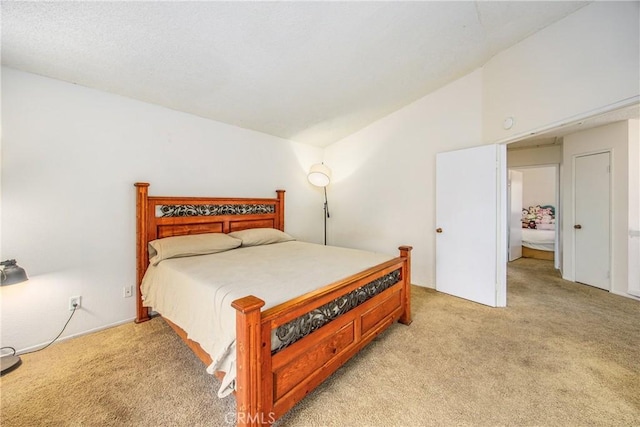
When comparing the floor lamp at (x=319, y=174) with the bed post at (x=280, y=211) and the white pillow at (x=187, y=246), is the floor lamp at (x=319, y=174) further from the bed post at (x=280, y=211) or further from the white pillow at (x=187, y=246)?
the white pillow at (x=187, y=246)

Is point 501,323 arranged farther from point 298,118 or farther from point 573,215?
point 298,118

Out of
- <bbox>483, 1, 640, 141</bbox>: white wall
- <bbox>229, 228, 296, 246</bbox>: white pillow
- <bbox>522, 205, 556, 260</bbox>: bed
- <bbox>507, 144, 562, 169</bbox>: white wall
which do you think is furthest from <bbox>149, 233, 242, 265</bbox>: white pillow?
<bbox>522, 205, 556, 260</bbox>: bed

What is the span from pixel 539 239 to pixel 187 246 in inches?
259

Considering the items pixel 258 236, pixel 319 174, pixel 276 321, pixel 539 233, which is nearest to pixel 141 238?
pixel 258 236

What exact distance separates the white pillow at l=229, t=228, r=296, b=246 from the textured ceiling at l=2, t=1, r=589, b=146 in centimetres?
146

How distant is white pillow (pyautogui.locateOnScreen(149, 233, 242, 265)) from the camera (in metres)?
2.20

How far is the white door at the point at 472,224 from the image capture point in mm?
2746

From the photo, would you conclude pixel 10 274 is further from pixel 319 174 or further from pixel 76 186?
pixel 319 174

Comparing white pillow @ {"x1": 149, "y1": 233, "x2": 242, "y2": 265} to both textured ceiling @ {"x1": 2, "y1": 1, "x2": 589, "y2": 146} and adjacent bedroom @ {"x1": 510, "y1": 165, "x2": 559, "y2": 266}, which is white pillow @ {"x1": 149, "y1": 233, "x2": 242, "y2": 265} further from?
adjacent bedroom @ {"x1": 510, "y1": 165, "x2": 559, "y2": 266}

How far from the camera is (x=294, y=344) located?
130 cm

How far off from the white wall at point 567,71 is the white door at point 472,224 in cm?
38

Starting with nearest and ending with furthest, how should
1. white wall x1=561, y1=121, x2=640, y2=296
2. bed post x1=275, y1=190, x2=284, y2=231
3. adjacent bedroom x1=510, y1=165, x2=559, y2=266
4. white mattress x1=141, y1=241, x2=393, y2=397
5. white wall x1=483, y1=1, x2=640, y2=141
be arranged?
white mattress x1=141, y1=241, x2=393, y2=397 < white wall x1=483, y1=1, x2=640, y2=141 < white wall x1=561, y1=121, x2=640, y2=296 < bed post x1=275, y1=190, x2=284, y2=231 < adjacent bedroom x1=510, y1=165, x2=559, y2=266

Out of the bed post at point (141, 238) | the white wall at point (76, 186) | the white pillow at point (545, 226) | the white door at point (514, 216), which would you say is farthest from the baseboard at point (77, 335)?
the white pillow at point (545, 226)

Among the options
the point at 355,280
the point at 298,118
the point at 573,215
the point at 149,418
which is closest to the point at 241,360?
the point at 149,418
